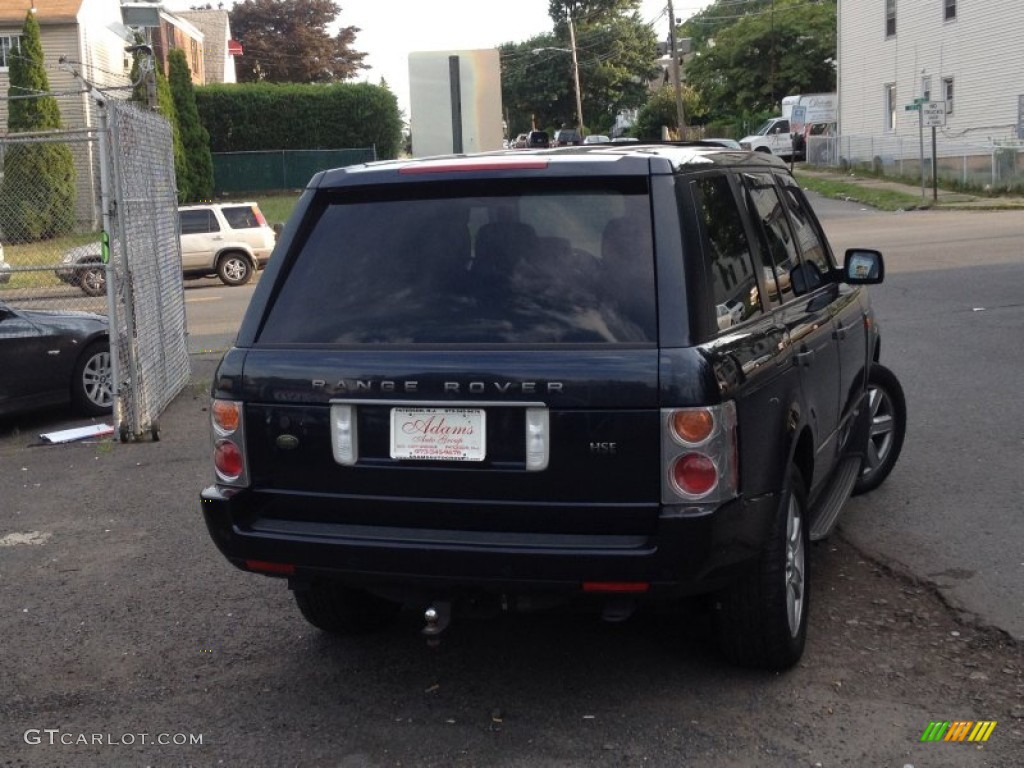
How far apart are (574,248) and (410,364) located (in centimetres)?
67

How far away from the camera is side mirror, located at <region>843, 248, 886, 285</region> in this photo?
231 inches

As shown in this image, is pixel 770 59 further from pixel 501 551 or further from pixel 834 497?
pixel 501 551

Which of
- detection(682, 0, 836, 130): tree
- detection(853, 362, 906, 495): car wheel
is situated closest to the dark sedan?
detection(853, 362, 906, 495): car wheel

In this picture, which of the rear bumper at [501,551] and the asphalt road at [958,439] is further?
the asphalt road at [958,439]

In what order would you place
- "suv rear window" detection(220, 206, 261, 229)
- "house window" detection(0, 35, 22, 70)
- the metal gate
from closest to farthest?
the metal gate, "suv rear window" detection(220, 206, 261, 229), "house window" detection(0, 35, 22, 70)

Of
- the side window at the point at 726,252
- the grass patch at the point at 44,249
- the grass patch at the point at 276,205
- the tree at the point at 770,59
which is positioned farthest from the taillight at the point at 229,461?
the tree at the point at 770,59

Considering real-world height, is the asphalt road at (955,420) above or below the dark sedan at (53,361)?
below

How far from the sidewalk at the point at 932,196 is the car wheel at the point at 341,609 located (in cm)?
2694

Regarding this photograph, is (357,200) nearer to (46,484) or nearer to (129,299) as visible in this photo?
(46,484)

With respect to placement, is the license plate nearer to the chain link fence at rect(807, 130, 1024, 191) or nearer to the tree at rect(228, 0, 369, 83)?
the chain link fence at rect(807, 130, 1024, 191)

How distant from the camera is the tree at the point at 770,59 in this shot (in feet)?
196

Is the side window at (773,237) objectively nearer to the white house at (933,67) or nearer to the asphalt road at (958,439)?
the asphalt road at (958,439)

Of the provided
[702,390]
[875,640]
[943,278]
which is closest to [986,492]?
[875,640]

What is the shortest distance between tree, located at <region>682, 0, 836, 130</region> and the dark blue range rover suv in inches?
2224
